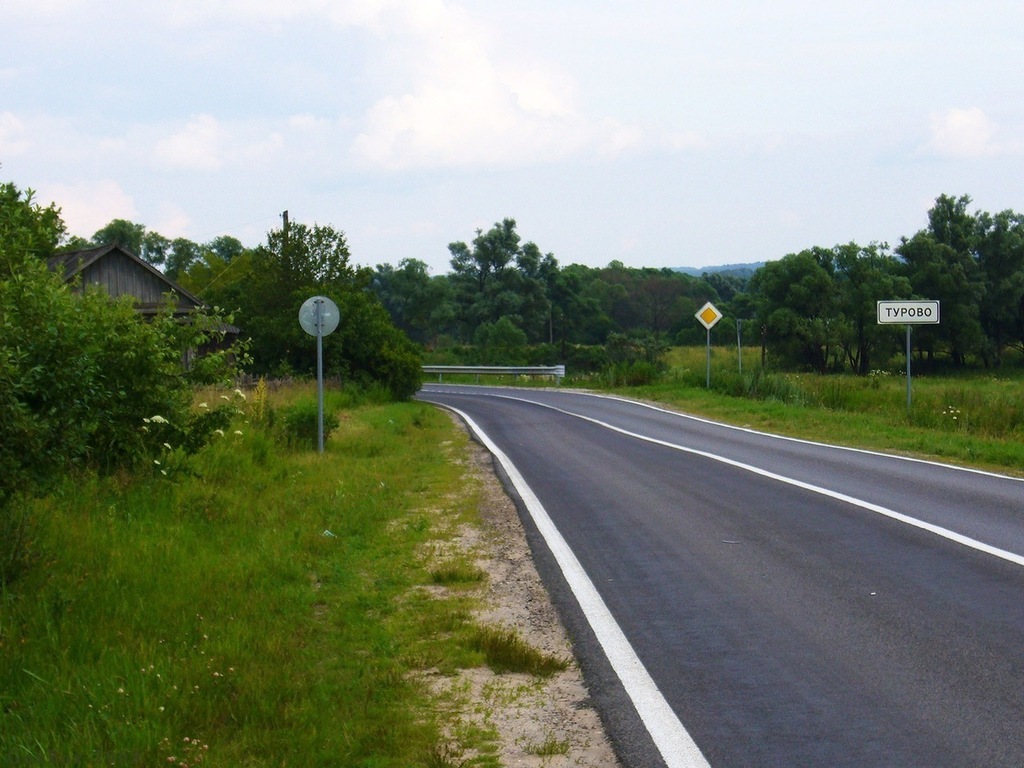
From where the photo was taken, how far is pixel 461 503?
493 inches

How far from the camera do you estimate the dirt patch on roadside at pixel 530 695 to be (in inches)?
189

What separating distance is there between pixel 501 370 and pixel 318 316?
3615 cm

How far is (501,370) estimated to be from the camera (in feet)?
176

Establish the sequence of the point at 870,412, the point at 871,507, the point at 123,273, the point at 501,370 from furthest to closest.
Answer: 1. the point at 501,370
2. the point at 123,273
3. the point at 870,412
4. the point at 871,507

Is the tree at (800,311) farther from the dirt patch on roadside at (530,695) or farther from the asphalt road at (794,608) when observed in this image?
the dirt patch on roadside at (530,695)

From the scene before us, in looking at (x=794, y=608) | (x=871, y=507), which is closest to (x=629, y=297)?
(x=871, y=507)

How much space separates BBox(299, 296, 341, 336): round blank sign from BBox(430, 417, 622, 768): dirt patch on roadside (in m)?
9.24

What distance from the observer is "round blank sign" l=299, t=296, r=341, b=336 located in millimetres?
17391

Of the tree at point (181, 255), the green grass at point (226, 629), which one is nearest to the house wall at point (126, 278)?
the green grass at point (226, 629)

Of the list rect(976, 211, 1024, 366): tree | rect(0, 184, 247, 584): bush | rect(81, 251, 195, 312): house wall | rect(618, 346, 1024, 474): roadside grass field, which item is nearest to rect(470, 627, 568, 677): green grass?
rect(0, 184, 247, 584): bush

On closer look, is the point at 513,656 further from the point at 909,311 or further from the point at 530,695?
the point at 909,311

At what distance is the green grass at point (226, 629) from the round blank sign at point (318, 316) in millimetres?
5532

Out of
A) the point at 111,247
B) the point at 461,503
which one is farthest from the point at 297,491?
the point at 111,247

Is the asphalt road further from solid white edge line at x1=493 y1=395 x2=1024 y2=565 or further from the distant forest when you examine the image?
the distant forest
